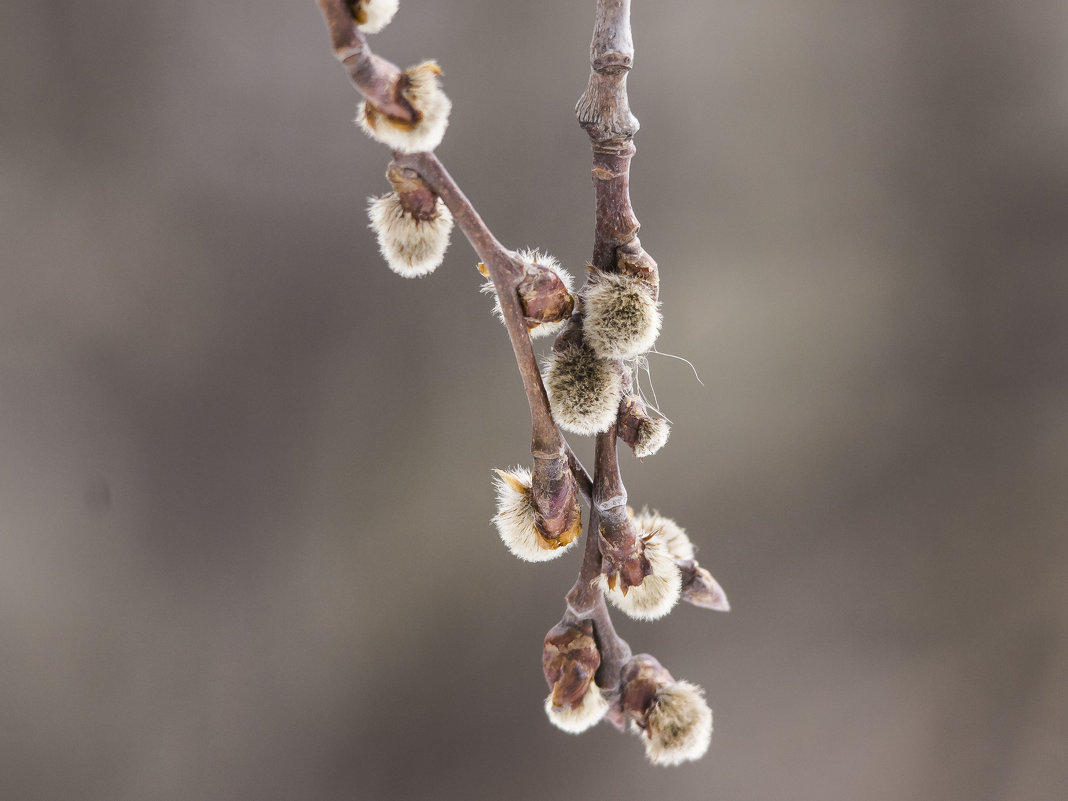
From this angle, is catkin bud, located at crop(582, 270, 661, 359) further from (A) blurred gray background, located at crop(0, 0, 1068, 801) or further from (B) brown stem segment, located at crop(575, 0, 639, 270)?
(A) blurred gray background, located at crop(0, 0, 1068, 801)

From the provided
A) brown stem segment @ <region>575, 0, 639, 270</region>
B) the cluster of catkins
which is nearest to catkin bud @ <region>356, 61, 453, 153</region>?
the cluster of catkins

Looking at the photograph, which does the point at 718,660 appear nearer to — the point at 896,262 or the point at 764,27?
the point at 896,262

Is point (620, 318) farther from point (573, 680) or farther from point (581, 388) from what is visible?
point (573, 680)

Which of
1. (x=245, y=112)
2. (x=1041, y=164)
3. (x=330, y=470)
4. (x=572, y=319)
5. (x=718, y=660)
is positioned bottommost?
(x=718, y=660)

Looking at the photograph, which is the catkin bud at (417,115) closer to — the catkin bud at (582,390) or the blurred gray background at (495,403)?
the catkin bud at (582,390)

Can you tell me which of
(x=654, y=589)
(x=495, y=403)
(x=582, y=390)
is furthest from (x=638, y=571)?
(x=495, y=403)

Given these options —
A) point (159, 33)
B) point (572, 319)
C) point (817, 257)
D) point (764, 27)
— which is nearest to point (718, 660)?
point (817, 257)
